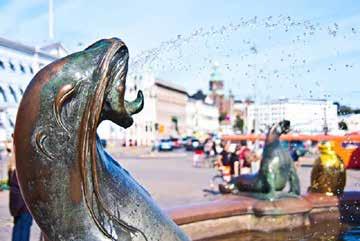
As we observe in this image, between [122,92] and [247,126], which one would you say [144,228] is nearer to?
[122,92]

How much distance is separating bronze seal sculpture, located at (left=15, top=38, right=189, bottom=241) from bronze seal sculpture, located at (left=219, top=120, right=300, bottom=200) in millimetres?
5793

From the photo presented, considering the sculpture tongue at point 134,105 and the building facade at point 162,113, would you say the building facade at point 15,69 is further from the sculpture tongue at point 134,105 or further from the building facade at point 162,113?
the sculpture tongue at point 134,105

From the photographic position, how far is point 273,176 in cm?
833

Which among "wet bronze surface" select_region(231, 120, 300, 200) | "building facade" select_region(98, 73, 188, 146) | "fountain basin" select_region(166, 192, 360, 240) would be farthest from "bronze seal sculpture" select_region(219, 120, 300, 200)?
"building facade" select_region(98, 73, 188, 146)

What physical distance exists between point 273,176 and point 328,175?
3.13 ft

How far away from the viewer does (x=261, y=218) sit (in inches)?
296

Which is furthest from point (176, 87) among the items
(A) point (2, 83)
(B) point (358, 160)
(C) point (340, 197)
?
(C) point (340, 197)

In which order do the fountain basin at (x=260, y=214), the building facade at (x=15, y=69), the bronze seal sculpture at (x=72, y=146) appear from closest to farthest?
the bronze seal sculpture at (x=72, y=146) < the fountain basin at (x=260, y=214) < the building facade at (x=15, y=69)

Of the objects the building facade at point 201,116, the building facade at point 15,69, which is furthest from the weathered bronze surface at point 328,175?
the building facade at point 201,116

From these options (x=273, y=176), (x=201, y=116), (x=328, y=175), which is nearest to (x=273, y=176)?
(x=273, y=176)

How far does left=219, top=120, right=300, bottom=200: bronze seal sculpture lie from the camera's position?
8.25 m

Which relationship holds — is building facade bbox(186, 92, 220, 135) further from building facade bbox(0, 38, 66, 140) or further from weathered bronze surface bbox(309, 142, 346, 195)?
weathered bronze surface bbox(309, 142, 346, 195)

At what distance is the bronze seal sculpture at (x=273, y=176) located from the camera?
8250mm

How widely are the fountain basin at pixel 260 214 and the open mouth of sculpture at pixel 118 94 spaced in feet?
12.4
